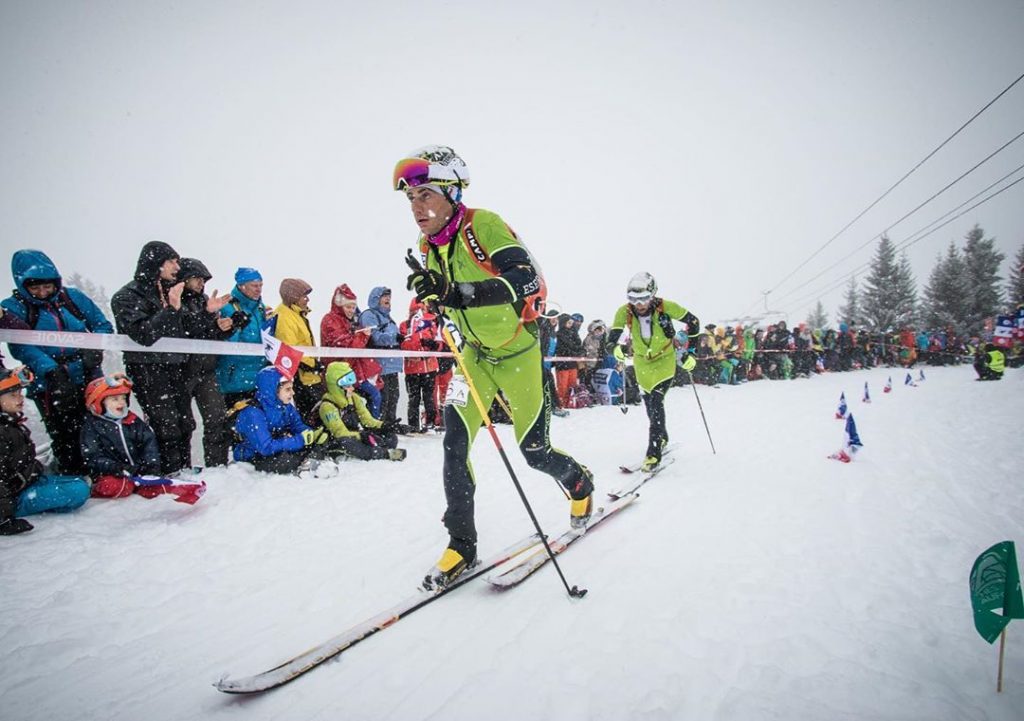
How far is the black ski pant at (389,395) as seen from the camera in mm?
8211

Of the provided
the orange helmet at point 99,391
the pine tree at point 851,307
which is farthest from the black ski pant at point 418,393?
the pine tree at point 851,307

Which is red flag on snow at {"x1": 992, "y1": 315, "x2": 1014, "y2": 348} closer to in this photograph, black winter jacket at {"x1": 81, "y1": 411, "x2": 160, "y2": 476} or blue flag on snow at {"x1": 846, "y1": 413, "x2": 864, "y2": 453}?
blue flag on snow at {"x1": 846, "y1": 413, "x2": 864, "y2": 453}

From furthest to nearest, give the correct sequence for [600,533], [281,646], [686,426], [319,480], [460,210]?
1. [686,426]
2. [319,480]
3. [600,533]
4. [460,210]
5. [281,646]

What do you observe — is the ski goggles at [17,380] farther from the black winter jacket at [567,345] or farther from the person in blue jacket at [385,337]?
the black winter jacket at [567,345]

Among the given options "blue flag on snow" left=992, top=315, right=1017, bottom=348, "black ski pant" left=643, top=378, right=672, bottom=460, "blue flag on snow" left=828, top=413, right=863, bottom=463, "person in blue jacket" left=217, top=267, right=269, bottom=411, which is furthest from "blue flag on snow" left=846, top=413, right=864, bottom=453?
"blue flag on snow" left=992, top=315, right=1017, bottom=348

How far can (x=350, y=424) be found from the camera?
6805 mm

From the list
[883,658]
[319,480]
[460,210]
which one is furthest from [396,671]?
[319,480]

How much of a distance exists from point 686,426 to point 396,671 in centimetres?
827

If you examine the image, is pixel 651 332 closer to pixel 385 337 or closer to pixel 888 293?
pixel 385 337

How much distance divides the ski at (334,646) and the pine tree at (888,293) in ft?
159

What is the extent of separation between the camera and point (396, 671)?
2188 millimetres

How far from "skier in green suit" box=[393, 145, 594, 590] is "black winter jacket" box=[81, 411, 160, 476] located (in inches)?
131

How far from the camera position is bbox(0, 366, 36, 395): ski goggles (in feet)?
11.5

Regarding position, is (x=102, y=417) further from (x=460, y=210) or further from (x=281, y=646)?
(x=460, y=210)
